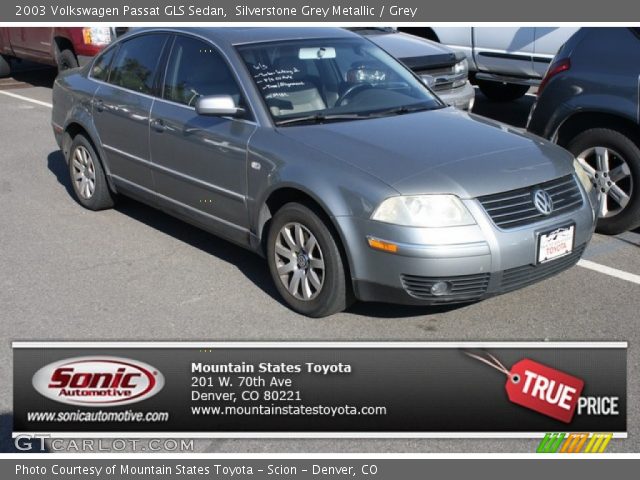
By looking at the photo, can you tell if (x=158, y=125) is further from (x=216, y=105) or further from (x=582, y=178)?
(x=582, y=178)

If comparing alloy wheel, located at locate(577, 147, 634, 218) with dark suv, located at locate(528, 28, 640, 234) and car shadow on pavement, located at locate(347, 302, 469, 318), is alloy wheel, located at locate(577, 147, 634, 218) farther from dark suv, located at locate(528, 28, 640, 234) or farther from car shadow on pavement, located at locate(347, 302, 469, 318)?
car shadow on pavement, located at locate(347, 302, 469, 318)

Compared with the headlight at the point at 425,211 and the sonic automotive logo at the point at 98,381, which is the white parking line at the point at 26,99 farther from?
the headlight at the point at 425,211

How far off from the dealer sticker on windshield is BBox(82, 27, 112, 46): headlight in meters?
8.95

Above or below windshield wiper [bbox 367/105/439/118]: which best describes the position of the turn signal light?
below

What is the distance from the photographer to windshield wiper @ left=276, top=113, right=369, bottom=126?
5.46 metres

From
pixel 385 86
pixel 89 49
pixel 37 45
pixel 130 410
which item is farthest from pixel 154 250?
pixel 37 45

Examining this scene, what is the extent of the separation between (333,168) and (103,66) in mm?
2973

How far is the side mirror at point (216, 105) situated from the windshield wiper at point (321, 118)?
0.30m

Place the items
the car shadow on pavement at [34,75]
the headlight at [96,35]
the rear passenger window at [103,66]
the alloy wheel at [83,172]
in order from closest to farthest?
the rear passenger window at [103,66] < the alloy wheel at [83,172] < the headlight at [96,35] < the car shadow on pavement at [34,75]

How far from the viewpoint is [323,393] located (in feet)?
13.9

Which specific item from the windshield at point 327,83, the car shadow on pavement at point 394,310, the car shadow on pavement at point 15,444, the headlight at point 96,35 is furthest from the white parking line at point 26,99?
the car shadow on pavement at point 15,444

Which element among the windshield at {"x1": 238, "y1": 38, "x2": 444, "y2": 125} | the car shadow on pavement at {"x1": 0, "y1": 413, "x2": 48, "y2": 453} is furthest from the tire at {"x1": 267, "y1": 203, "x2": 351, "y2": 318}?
the car shadow on pavement at {"x1": 0, "y1": 413, "x2": 48, "y2": 453}

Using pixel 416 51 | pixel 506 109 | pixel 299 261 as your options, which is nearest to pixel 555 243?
pixel 299 261

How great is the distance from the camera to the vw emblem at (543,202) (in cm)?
490
